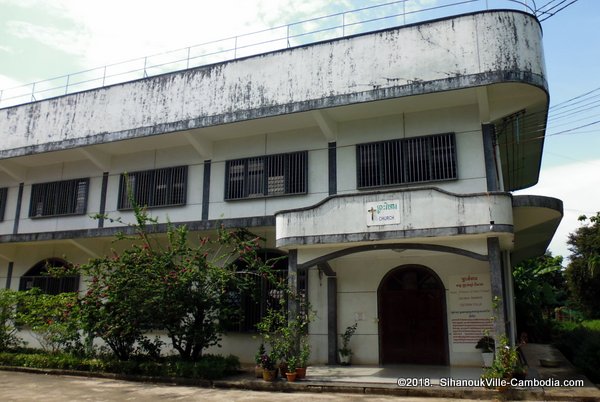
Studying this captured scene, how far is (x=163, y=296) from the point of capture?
1105 cm

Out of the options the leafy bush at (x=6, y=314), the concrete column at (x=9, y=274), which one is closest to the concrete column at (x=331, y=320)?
the leafy bush at (x=6, y=314)

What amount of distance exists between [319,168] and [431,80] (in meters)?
3.57

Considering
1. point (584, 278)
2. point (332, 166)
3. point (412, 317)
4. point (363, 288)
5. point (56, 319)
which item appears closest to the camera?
point (412, 317)

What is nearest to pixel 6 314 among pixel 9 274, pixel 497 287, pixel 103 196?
pixel 9 274

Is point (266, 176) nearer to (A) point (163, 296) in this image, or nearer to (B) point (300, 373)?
(A) point (163, 296)

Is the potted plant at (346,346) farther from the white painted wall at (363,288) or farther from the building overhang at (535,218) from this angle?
the building overhang at (535,218)

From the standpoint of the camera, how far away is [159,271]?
11.3 metres

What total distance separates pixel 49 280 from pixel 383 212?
40.3 feet

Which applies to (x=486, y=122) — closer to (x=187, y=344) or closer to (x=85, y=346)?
(x=187, y=344)

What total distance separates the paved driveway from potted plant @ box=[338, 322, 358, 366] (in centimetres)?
273

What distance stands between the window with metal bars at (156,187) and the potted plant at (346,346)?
19.7 feet

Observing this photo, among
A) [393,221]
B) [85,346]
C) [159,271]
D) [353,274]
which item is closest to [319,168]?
[353,274]

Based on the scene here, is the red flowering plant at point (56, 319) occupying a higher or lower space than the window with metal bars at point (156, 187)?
lower

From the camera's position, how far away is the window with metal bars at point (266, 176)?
13.2 metres
